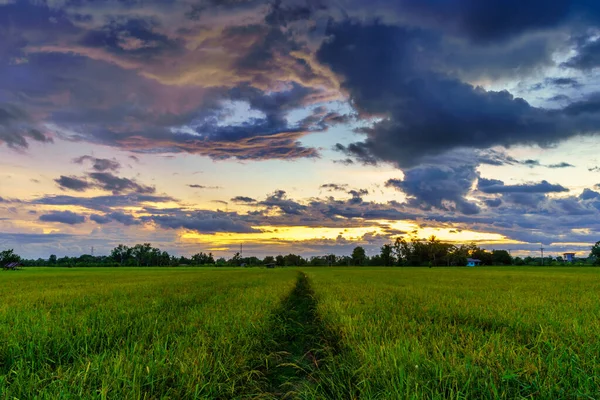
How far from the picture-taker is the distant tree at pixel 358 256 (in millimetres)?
169475

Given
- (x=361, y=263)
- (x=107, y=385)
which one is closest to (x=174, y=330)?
(x=107, y=385)

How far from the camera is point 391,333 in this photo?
19.6 feet

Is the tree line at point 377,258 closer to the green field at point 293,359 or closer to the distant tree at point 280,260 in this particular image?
the distant tree at point 280,260

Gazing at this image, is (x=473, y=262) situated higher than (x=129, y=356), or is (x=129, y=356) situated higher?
(x=129, y=356)

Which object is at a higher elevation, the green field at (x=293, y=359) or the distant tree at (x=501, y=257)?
the green field at (x=293, y=359)

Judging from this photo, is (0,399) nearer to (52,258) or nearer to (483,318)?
(483,318)

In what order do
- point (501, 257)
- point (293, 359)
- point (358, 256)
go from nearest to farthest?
1. point (293, 359)
2. point (501, 257)
3. point (358, 256)

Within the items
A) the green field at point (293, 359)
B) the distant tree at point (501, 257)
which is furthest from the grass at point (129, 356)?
the distant tree at point (501, 257)

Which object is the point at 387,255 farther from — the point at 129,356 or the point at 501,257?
the point at 129,356

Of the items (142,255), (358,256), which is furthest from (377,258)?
(142,255)

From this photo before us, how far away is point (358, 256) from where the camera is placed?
171 m

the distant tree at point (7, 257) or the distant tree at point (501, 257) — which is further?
the distant tree at point (501, 257)

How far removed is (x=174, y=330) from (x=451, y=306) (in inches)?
303

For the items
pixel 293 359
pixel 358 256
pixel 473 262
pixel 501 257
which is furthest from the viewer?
pixel 358 256
